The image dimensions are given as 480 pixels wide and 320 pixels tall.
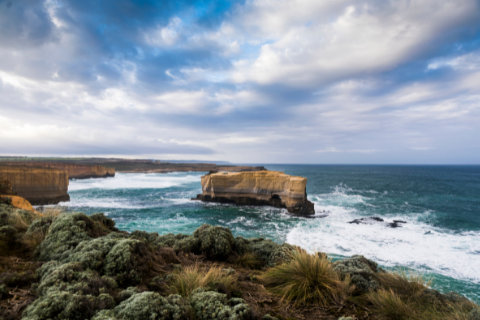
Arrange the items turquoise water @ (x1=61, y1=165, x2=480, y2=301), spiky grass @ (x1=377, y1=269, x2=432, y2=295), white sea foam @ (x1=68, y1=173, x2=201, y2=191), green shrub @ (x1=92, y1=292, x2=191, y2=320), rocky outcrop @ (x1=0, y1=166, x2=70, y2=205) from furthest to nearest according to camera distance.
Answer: white sea foam @ (x1=68, y1=173, x2=201, y2=191), rocky outcrop @ (x1=0, y1=166, x2=70, y2=205), turquoise water @ (x1=61, y1=165, x2=480, y2=301), spiky grass @ (x1=377, y1=269, x2=432, y2=295), green shrub @ (x1=92, y1=292, x2=191, y2=320)

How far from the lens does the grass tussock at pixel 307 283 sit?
3.94 meters

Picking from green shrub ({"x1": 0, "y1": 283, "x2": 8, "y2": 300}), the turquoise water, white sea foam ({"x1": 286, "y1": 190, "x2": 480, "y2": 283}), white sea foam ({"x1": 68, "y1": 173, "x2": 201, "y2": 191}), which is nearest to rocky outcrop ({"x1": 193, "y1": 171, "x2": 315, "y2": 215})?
the turquoise water

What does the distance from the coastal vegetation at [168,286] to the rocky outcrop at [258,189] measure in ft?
65.1

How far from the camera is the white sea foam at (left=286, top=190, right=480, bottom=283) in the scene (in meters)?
12.0

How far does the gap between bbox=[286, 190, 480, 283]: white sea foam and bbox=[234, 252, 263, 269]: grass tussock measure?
24.5ft

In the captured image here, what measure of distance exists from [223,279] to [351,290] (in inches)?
97.0

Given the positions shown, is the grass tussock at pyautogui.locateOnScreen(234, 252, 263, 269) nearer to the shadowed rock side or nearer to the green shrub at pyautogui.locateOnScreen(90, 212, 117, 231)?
the green shrub at pyautogui.locateOnScreen(90, 212, 117, 231)

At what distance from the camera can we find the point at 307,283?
4.12 metres

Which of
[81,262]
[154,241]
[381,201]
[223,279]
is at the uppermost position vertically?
[81,262]

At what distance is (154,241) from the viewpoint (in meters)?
6.86

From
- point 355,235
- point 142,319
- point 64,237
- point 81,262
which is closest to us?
point 142,319

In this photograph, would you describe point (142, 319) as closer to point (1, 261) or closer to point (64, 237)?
point (64, 237)

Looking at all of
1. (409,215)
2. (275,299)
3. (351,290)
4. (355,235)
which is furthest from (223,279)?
(409,215)

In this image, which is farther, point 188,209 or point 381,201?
point 381,201
